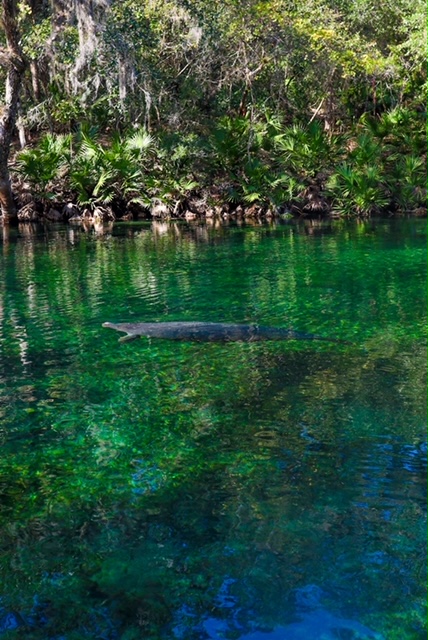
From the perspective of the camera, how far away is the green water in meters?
3.57

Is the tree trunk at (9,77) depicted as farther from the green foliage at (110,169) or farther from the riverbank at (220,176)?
the riverbank at (220,176)

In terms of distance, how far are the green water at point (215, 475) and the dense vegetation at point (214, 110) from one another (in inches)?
598

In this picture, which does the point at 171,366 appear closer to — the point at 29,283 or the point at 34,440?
the point at 34,440

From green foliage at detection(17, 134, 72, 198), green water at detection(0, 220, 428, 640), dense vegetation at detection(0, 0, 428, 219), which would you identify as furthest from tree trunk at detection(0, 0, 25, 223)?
green water at detection(0, 220, 428, 640)

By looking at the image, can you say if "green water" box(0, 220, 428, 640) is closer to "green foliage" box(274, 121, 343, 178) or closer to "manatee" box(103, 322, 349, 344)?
"manatee" box(103, 322, 349, 344)

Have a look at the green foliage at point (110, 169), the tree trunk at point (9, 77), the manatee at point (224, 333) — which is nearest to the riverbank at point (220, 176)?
the green foliage at point (110, 169)

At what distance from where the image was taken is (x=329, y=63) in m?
26.4

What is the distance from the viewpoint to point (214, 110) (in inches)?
1112

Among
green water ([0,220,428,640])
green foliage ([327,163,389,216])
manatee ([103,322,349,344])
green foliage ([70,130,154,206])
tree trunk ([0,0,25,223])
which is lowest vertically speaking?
green water ([0,220,428,640])

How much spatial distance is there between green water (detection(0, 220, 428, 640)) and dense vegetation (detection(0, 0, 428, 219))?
15184 millimetres

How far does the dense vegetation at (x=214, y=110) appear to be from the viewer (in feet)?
76.6

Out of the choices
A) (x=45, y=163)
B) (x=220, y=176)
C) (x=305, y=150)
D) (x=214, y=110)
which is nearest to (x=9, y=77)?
(x=45, y=163)

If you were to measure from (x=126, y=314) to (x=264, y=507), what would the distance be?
612 cm

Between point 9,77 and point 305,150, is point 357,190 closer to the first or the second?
point 305,150
